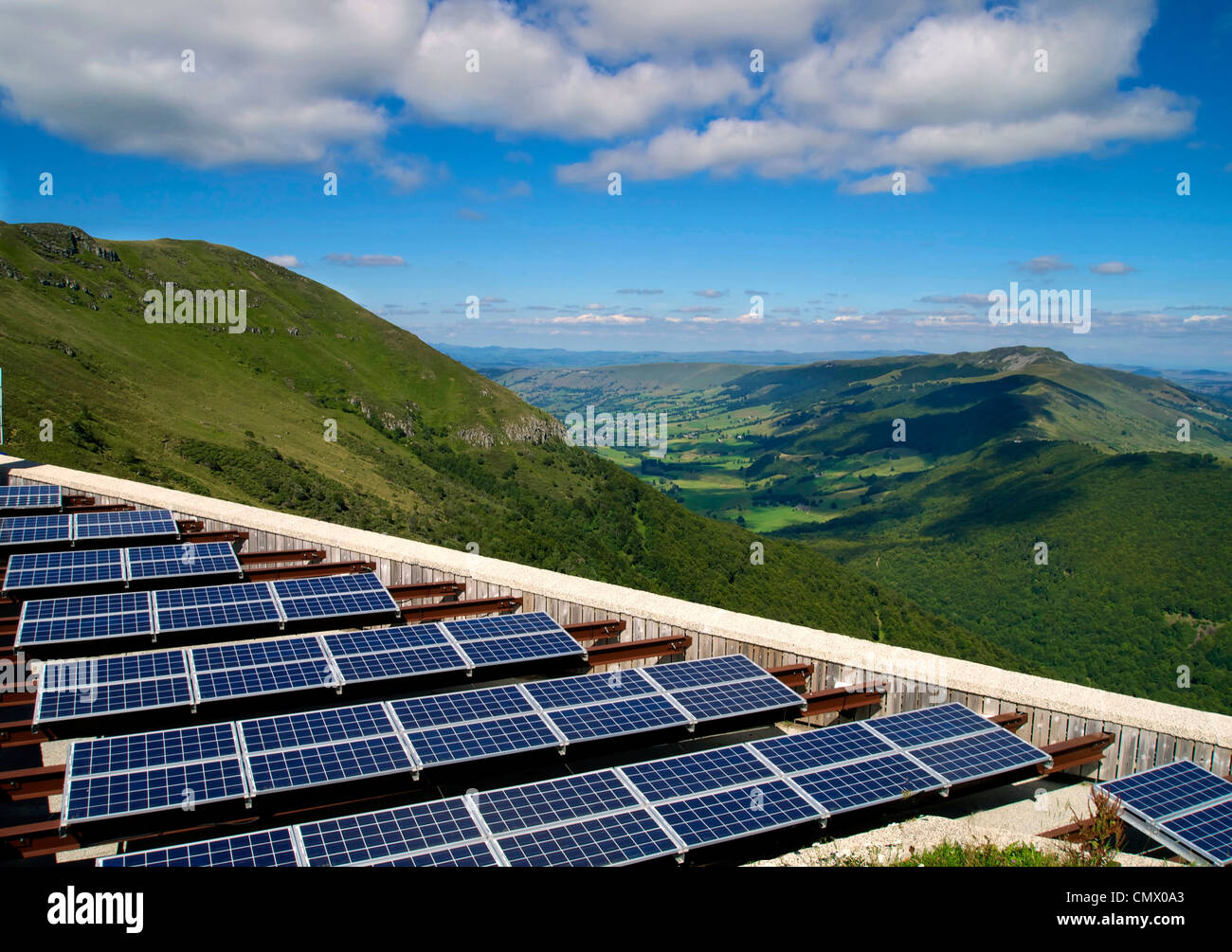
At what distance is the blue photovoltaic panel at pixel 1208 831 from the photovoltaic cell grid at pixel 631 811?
5.46ft

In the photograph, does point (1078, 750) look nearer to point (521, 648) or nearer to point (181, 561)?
point (521, 648)

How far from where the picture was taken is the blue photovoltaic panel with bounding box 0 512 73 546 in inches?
711

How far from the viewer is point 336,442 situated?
135m

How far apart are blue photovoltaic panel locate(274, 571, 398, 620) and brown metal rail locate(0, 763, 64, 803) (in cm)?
478

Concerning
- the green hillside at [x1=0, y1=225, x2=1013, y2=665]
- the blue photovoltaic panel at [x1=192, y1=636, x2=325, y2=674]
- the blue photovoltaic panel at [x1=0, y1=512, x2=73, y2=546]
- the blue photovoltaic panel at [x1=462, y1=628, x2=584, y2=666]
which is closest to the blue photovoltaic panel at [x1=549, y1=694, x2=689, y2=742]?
the blue photovoltaic panel at [x1=462, y1=628, x2=584, y2=666]

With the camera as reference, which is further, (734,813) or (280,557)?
(280,557)

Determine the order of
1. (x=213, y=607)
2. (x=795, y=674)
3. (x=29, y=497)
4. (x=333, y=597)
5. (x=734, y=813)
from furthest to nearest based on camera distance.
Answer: (x=29, y=497) → (x=333, y=597) → (x=213, y=607) → (x=795, y=674) → (x=734, y=813)

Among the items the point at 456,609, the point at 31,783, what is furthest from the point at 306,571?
the point at 31,783

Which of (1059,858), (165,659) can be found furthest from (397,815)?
(1059,858)

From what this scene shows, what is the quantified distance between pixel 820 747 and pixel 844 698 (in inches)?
89.2

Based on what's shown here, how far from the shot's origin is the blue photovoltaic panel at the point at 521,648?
1260 cm

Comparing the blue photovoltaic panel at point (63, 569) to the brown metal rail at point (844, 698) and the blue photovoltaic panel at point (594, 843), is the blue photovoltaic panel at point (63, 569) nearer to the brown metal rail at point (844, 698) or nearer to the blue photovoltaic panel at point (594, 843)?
the blue photovoltaic panel at point (594, 843)
